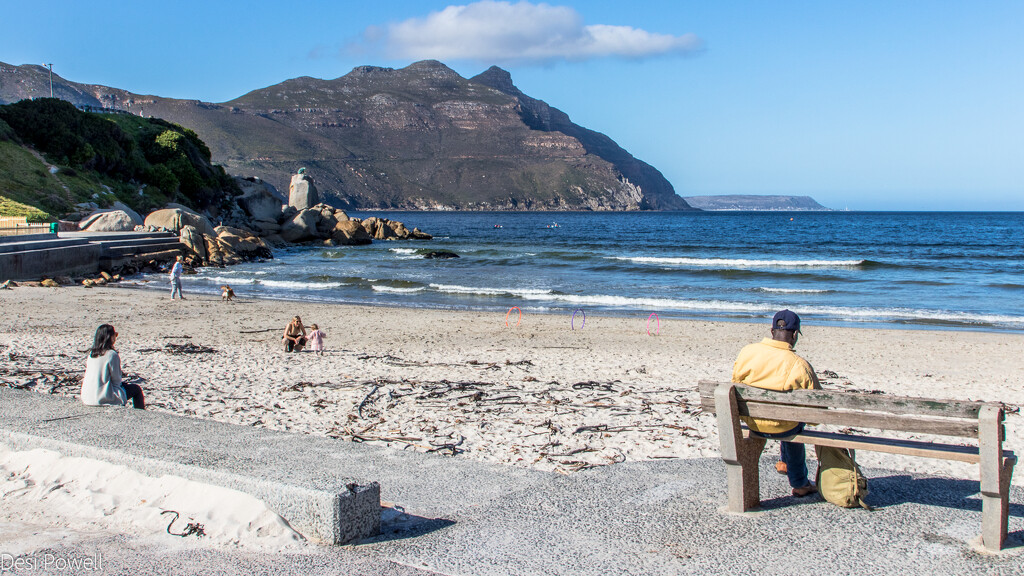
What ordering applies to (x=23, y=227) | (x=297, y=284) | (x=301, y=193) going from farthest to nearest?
(x=301, y=193), (x=297, y=284), (x=23, y=227)

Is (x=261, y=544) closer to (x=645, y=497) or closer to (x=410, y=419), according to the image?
(x=645, y=497)

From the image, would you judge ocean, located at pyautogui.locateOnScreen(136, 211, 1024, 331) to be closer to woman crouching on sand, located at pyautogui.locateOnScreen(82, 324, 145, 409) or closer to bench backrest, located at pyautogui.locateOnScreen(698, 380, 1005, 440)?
woman crouching on sand, located at pyautogui.locateOnScreen(82, 324, 145, 409)

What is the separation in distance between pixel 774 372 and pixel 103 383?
204 inches

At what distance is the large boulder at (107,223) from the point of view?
102 ft

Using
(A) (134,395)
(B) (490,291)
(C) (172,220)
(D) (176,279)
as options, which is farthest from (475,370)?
(C) (172,220)

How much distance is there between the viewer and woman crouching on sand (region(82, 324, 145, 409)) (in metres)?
6.01

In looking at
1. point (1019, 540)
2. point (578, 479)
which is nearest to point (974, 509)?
point (1019, 540)

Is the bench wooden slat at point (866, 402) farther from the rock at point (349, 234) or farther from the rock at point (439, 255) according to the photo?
the rock at point (349, 234)

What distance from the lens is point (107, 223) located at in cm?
3111

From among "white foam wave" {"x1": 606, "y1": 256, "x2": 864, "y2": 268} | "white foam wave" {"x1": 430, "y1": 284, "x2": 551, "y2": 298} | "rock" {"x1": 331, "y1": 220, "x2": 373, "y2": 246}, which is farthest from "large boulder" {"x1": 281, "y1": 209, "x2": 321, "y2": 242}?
"white foam wave" {"x1": 430, "y1": 284, "x2": 551, "y2": 298}

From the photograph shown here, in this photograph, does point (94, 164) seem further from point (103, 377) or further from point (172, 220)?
point (103, 377)

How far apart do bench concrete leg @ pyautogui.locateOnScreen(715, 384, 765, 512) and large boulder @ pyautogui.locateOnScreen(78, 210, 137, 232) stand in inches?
1276

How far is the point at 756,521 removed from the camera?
4.42 metres

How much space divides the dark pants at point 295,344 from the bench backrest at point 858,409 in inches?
348
